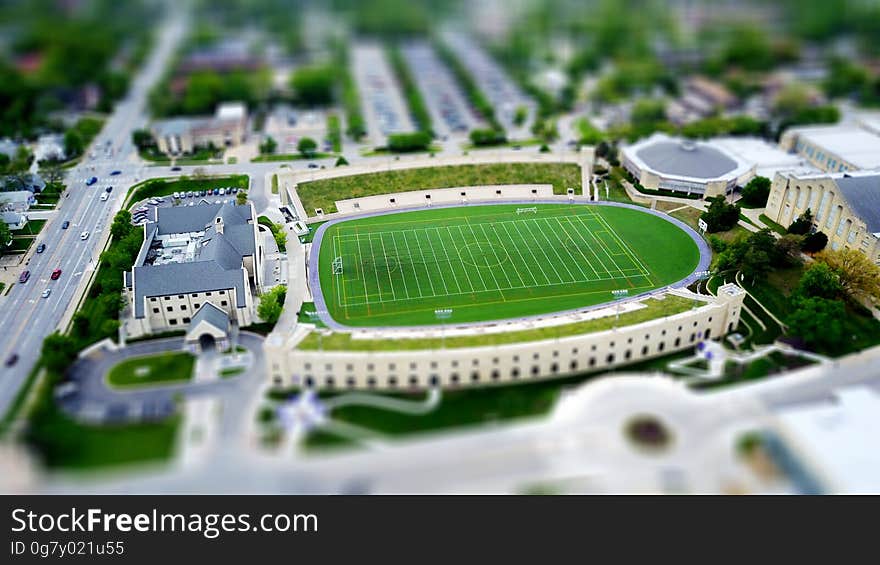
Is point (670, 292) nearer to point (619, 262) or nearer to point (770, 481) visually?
point (619, 262)

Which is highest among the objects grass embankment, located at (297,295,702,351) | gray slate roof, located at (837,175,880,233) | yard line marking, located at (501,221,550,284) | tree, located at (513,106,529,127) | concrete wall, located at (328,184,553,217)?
gray slate roof, located at (837,175,880,233)

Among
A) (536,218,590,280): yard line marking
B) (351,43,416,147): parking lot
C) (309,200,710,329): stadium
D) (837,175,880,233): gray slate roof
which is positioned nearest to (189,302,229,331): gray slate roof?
(309,200,710,329): stadium

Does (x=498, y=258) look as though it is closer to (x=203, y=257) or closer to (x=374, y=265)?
(x=374, y=265)

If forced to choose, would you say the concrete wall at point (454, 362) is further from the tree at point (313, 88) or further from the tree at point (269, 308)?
the tree at point (313, 88)

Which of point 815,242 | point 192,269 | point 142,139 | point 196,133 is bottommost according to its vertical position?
point 815,242

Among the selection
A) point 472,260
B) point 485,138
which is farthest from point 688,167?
point 472,260

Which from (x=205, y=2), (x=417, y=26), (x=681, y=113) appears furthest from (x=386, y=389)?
(x=205, y=2)

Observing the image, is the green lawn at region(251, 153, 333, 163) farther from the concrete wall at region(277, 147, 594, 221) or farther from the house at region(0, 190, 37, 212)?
the house at region(0, 190, 37, 212)
